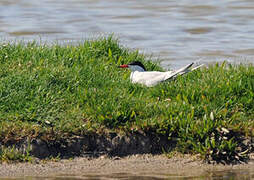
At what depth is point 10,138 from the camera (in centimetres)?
588

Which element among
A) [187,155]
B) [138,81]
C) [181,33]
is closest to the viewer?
[187,155]

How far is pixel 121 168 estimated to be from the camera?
19.0 ft

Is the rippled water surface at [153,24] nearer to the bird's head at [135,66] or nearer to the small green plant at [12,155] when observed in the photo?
the bird's head at [135,66]

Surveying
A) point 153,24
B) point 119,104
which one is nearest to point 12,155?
point 119,104

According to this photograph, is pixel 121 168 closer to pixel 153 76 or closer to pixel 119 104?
pixel 119 104

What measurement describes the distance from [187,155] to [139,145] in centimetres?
48

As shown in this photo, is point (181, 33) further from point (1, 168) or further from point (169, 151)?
point (1, 168)

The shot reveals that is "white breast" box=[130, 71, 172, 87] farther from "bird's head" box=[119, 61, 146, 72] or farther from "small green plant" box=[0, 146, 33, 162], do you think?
"small green plant" box=[0, 146, 33, 162]

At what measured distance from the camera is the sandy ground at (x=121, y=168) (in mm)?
5500

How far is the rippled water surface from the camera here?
11.2 metres

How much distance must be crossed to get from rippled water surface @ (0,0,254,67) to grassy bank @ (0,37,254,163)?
289 cm

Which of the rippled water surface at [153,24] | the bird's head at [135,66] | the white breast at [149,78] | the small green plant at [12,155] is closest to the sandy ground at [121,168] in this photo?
the small green plant at [12,155]

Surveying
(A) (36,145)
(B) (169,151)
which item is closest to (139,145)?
(B) (169,151)

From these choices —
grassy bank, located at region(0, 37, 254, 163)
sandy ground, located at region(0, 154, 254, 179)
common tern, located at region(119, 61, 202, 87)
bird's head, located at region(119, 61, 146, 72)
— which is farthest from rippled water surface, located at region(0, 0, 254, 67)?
sandy ground, located at region(0, 154, 254, 179)
